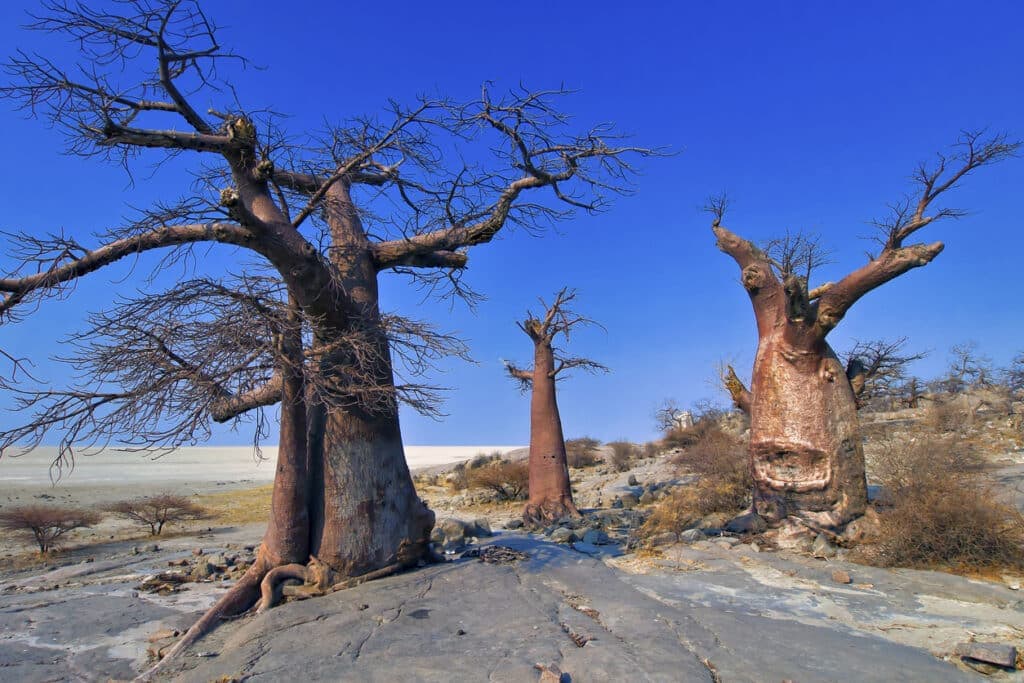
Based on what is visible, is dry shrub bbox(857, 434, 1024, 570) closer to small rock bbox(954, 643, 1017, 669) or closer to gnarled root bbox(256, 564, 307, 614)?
small rock bbox(954, 643, 1017, 669)

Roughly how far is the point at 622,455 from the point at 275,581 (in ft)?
65.5

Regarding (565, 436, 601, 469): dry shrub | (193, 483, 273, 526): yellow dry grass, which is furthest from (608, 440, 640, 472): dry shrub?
(193, 483, 273, 526): yellow dry grass

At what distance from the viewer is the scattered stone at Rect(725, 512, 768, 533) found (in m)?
7.86

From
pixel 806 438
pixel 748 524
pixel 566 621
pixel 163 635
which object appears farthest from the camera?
pixel 748 524

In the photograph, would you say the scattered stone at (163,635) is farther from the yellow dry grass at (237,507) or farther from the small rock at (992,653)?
the yellow dry grass at (237,507)

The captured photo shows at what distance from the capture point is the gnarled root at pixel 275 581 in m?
5.31

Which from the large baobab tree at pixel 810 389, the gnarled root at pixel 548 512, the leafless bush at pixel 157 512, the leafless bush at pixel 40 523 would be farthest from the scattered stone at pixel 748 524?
the leafless bush at pixel 40 523

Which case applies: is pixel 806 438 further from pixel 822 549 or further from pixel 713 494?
pixel 713 494

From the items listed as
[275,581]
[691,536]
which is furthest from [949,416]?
[275,581]

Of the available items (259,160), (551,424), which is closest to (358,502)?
(259,160)

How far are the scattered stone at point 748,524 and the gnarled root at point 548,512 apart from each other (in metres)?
3.38

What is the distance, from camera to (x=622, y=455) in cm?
2430

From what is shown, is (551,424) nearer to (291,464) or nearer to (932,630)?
(291,464)

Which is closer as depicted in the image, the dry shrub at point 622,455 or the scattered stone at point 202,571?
the scattered stone at point 202,571
